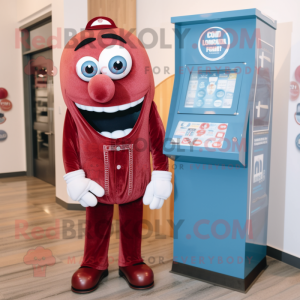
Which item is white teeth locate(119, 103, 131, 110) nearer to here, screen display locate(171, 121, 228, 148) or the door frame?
screen display locate(171, 121, 228, 148)

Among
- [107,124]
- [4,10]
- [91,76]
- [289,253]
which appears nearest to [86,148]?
[107,124]

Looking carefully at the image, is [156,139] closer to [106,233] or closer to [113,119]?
[113,119]

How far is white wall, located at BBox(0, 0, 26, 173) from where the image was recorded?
561cm

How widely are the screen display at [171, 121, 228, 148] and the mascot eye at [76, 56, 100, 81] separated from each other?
1.91ft

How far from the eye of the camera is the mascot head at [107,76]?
211 centimetres

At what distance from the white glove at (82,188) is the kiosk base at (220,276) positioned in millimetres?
797

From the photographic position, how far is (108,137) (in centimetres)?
222

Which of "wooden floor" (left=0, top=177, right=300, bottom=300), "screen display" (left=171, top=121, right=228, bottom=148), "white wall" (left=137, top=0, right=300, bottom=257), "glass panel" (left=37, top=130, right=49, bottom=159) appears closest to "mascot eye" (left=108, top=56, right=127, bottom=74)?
"screen display" (left=171, top=121, right=228, bottom=148)

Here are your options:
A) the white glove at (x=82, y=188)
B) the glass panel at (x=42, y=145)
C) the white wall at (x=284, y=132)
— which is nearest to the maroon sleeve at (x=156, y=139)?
the white glove at (x=82, y=188)

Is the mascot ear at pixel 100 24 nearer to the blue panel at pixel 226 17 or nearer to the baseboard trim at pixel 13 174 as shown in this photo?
the blue panel at pixel 226 17

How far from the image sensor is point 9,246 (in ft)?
10.0

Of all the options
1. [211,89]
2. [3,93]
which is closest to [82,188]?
[211,89]

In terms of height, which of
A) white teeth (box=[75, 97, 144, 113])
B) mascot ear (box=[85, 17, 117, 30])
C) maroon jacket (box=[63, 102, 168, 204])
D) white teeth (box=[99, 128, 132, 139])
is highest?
mascot ear (box=[85, 17, 117, 30])

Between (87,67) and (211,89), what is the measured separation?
725 mm
